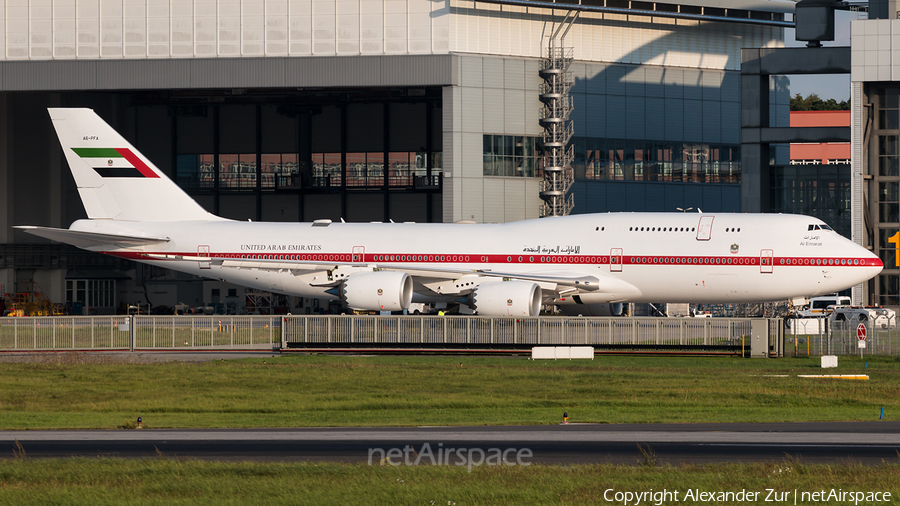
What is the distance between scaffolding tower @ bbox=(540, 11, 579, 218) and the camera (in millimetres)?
68438

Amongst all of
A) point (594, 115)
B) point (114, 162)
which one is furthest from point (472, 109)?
point (114, 162)

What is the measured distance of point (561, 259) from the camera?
4869 centimetres

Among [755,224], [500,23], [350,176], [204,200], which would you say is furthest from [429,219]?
[755,224]

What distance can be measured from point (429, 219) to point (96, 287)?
2652cm

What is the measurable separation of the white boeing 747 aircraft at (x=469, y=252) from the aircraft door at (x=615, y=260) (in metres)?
0.05

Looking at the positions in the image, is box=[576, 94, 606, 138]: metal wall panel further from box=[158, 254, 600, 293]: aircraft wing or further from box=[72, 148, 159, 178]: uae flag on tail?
box=[72, 148, 159, 178]: uae flag on tail

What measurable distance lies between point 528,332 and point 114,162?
24.7 meters

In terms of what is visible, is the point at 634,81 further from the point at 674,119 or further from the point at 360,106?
the point at 360,106

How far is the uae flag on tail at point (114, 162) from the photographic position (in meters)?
54.6

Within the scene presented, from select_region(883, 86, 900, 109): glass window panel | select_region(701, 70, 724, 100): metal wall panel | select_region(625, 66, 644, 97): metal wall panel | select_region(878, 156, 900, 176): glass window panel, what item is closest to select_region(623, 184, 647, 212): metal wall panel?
select_region(625, 66, 644, 97): metal wall panel

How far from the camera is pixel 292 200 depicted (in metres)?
91.9

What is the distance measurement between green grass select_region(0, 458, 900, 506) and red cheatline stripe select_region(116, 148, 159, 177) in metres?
39.1

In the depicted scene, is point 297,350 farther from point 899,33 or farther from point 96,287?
point 96,287
